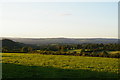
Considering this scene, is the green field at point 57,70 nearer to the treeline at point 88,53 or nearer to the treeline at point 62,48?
the treeline at point 88,53

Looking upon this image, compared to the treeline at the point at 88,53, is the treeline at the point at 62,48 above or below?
above

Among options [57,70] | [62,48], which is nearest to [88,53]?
[62,48]

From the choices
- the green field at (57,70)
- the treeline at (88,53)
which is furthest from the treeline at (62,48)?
the green field at (57,70)

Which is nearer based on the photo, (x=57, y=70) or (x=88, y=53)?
(x=57, y=70)

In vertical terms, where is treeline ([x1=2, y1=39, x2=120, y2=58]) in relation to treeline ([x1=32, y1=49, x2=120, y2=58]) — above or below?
above

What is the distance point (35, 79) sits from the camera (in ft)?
41.7

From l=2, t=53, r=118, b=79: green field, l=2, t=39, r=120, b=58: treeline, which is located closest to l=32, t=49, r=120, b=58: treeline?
l=2, t=39, r=120, b=58: treeline

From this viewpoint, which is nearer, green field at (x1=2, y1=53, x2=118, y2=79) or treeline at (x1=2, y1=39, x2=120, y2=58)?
green field at (x1=2, y1=53, x2=118, y2=79)

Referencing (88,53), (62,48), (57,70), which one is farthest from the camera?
(62,48)

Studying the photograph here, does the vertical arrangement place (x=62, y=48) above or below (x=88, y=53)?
above

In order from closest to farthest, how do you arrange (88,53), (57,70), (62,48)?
(57,70), (88,53), (62,48)

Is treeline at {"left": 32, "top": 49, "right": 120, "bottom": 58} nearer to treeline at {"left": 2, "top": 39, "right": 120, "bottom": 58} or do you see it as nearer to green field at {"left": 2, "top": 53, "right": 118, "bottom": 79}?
treeline at {"left": 2, "top": 39, "right": 120, "bottom": 58}

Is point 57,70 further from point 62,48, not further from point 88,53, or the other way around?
point 62,48

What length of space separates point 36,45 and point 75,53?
9.92 m
